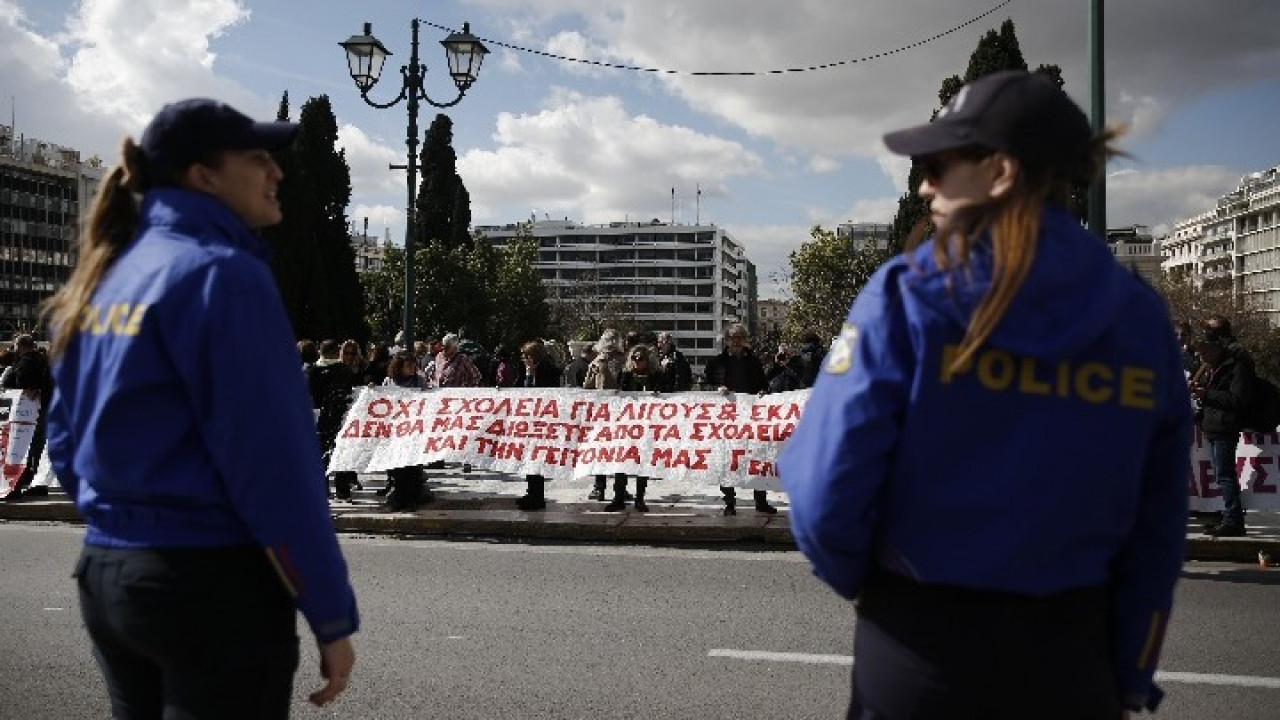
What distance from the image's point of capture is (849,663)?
18.6 feet

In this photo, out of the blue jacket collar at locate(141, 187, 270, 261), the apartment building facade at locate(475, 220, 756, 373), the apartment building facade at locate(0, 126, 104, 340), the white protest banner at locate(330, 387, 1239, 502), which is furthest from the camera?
the apartment building facade at locate(475, 220, 756, 373)

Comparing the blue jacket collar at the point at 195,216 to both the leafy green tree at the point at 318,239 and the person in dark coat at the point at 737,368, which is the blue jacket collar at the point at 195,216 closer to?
the person in dark coat at the point at 737,368

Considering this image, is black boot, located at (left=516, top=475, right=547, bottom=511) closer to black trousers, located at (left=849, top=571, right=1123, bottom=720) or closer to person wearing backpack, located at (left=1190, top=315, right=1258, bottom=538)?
person wearing backpack, located at (left=1190, top=315, right=1258, bottom=538)

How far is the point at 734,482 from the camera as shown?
35.5ft

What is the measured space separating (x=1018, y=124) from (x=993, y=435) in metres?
Answer: 0.52

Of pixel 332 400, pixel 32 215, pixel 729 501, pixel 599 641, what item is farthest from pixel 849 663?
pixel 32 215

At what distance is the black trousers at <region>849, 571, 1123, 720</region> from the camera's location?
5.85 ft

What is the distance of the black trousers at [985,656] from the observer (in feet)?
5.85

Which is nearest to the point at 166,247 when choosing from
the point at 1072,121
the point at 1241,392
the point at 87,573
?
the point at 87,573

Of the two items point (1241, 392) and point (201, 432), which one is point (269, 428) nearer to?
point (201, 432)

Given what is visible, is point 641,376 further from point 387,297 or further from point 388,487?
point 387,297

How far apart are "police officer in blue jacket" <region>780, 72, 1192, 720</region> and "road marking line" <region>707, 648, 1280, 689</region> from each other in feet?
11.5

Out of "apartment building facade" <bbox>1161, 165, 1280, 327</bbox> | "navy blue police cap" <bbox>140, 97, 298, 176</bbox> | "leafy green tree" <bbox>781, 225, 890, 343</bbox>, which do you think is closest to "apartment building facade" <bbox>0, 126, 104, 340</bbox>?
"leafy green tree" <bbox>781, 225, 890, 343</bbox>

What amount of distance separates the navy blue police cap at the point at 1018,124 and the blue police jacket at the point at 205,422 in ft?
4.17
